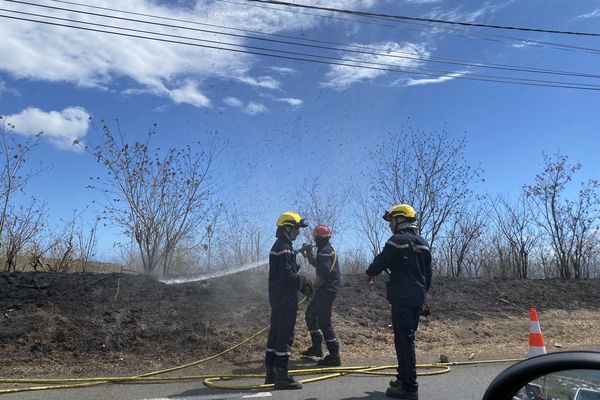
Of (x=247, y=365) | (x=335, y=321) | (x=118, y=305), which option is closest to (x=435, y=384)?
(x=247, y=365)

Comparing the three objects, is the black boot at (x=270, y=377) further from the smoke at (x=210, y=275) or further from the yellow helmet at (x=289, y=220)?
the smoke at (x=210, y=275)

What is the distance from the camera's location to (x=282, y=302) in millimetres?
6109

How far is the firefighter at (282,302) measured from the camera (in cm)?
594

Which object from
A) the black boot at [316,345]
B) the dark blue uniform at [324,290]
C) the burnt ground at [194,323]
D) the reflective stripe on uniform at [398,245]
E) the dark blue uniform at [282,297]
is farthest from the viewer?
the black boot at [316,345]

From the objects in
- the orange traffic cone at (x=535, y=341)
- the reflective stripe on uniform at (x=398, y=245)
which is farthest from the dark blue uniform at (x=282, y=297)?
the orange traffic cone at (x=535, y=341)

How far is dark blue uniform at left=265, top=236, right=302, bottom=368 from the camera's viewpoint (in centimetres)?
607

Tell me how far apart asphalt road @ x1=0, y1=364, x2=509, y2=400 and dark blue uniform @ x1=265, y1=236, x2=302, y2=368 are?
0.58 m

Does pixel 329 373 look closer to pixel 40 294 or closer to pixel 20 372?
pixel 20 372

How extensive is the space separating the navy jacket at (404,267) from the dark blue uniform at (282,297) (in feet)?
3.38

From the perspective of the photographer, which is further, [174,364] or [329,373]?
[174,364]

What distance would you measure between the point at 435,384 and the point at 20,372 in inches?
214

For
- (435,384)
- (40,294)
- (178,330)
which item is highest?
(40,294)

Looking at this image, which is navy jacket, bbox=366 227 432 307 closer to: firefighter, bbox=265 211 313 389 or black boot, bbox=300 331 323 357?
firefighter, bbox=265 211 313 389

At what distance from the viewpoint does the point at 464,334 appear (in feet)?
31.7
